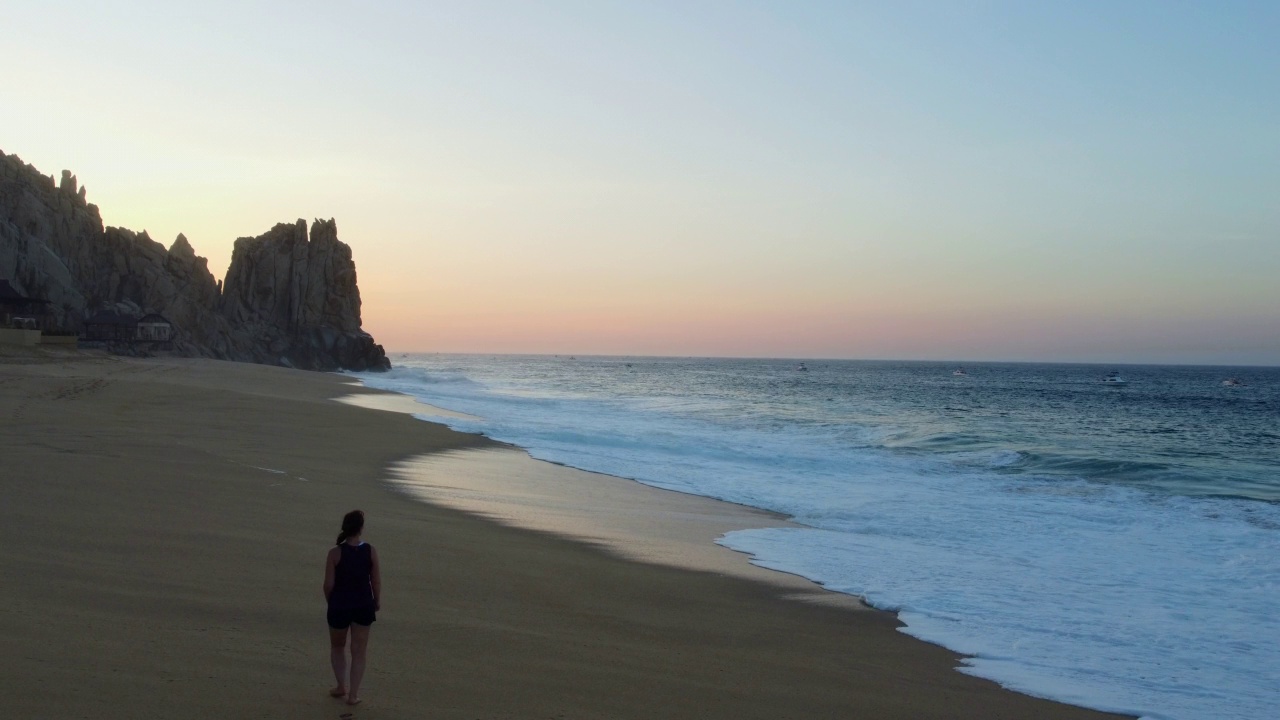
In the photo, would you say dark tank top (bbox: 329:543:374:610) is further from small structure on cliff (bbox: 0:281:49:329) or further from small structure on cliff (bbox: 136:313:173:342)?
small structure on cliff (bbox: 136:313:173:342)

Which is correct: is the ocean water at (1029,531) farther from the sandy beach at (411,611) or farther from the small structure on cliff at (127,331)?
→ the small structure on cliff at (127,331)

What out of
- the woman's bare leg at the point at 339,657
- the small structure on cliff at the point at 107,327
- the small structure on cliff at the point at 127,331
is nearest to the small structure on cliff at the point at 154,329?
the small structure on cliff at the point at 127,331

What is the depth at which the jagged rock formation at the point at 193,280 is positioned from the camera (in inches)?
2608

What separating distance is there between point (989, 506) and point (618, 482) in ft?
23.2

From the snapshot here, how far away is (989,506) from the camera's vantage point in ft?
52.4

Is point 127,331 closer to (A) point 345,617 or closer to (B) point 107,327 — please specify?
(B) point 107,327

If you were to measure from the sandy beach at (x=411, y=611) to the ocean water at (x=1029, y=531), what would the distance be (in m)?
0.98

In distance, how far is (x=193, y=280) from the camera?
81.4 m

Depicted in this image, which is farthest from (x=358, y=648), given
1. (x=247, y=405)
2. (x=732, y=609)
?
(x=247, y=405)

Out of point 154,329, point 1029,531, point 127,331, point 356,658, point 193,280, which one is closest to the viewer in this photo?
point 356,658

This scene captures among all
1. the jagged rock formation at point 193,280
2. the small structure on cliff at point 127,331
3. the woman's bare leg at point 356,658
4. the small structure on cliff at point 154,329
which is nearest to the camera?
the woman's bare leg at point 356,658

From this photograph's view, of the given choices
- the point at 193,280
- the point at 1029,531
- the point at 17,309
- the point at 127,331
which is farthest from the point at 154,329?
the point at 1029,531

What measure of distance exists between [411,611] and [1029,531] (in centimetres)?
1049

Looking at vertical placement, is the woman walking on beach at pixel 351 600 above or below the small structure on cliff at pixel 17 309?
below
